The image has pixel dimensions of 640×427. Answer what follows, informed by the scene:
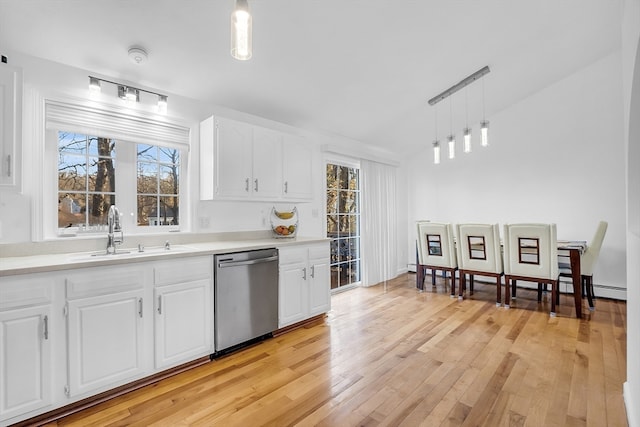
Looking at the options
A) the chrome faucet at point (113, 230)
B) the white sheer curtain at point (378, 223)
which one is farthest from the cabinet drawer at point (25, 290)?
the white sheer curtain at point (378, 223)

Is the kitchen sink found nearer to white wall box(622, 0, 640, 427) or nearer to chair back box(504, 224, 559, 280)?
white wall box(622, 0, 640, 427)

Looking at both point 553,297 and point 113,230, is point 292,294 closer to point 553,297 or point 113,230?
point 113,230

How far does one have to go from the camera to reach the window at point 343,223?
464 centimetres

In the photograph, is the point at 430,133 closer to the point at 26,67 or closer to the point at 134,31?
the point at 134,31

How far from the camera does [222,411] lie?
190 centimetres

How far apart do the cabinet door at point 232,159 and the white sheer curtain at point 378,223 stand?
7.32 feet

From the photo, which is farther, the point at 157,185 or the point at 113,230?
the point at 157,185

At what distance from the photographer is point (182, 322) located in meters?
2.35

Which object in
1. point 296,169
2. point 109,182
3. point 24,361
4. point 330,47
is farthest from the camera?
point 296,169

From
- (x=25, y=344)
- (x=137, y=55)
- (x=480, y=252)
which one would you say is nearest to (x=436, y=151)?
(x=480, y=252)

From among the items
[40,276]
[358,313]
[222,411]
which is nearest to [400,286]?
[358,313]

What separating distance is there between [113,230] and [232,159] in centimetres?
114

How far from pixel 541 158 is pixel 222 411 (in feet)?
17.0

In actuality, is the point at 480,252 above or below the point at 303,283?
above
